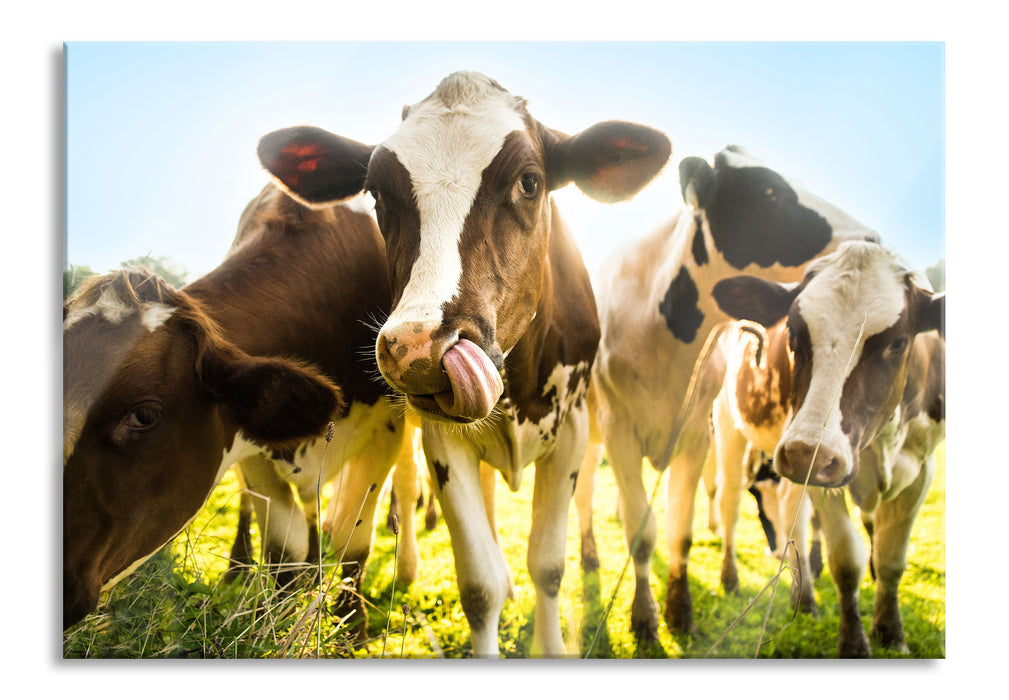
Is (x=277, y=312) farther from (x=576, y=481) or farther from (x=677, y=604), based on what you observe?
(x=677, y=604)

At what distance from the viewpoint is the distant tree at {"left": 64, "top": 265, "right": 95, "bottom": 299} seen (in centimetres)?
221

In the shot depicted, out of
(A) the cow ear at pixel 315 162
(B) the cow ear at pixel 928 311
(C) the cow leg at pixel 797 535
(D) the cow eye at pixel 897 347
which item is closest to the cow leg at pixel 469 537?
(A) the cow ear at pixel 315 162

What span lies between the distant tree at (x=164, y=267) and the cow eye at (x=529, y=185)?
3.16 feet

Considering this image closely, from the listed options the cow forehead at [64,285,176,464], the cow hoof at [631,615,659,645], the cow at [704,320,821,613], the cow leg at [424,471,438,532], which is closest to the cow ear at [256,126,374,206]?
the cow forehead at [64,285,176,464]

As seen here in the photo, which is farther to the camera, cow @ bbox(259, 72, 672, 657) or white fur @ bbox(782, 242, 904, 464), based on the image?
white fur @ bbox(782, 242, 904, 464)

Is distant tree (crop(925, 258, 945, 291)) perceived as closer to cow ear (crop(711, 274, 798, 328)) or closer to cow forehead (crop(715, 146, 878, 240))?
cow forehead (crop(715, 146, 878, 240))

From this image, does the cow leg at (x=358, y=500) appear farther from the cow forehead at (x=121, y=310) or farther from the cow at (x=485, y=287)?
the cow forehead at (x=121, y=310)

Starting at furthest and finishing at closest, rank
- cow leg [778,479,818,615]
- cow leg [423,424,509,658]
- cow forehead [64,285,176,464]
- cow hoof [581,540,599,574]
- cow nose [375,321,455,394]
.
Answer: cow hoof [581,540,599,574], cow leg [778,479,818,615], cow leg [423,424,509,658], cow forehead [64,285,176,464], cow nose [375,321,455,394]

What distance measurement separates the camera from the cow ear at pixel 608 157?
2008 mm

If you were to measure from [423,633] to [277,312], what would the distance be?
38.4 inches

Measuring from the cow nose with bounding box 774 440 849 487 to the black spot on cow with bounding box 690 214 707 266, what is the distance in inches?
23.1

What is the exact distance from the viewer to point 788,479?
7.27 feet

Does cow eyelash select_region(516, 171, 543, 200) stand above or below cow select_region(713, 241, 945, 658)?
above
